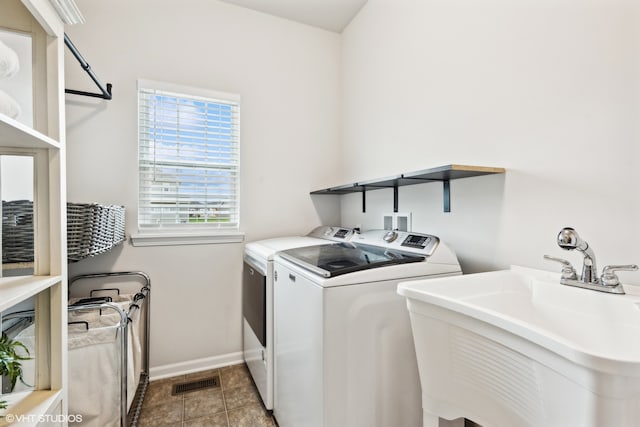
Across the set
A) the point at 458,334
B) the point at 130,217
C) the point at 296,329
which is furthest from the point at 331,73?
the point at 458,334

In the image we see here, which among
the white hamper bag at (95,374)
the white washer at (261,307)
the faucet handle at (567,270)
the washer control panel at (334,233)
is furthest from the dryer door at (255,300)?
the faucet handle at (567,270)

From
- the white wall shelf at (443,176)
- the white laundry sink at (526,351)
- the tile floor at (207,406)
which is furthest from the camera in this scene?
the tile floor at (207,406)

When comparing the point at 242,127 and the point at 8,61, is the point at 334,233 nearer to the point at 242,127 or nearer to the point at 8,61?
the point at 242,127

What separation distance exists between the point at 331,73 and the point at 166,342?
8.67 ft

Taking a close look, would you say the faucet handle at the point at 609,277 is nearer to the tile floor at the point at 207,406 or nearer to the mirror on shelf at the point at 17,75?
the tile floor at the point at 207,406

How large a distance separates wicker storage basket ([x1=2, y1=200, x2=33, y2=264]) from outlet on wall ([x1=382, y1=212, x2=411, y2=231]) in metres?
1.82

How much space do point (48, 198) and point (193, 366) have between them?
1.74 metres

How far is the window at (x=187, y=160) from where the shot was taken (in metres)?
2.15

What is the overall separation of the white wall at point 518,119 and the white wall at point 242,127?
0.73m

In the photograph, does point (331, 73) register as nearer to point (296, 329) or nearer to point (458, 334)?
point (296, 329)

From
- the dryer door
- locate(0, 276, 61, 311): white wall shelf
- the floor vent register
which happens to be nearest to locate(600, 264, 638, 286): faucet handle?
the dryer door

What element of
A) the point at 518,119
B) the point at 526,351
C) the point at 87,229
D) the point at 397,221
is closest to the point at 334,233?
the point at 397,221

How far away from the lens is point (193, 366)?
224cm

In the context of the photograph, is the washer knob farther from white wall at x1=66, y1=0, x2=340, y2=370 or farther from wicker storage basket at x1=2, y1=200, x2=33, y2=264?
wicker storage basket at x1=2, y1=200, x2=33, y2=264
